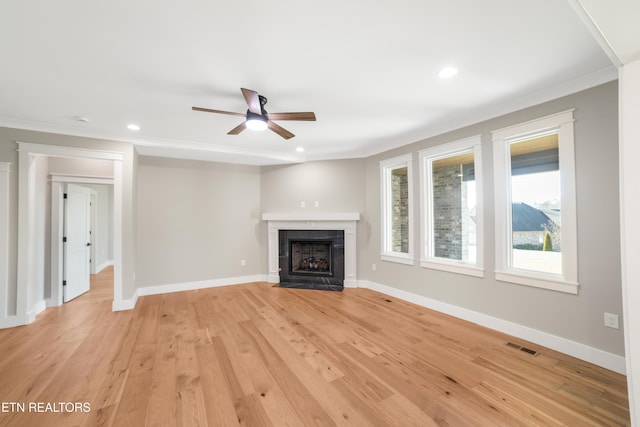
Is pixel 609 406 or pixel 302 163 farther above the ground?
pixel 302 163

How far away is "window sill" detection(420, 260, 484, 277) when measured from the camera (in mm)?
3199

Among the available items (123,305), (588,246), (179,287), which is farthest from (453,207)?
(123,305)

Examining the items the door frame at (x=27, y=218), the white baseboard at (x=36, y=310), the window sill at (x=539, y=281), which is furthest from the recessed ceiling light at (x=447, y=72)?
the white baseboard at (x=36, y=310)

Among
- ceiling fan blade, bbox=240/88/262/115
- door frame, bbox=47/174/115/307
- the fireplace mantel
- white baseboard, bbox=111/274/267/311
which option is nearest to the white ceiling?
ceiling fan blade, bbox=240/88/262/115

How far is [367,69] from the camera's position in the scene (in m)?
2.18

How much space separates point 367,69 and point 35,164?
4.58m

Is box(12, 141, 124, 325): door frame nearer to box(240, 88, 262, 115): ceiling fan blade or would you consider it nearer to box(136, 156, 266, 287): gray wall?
box(136, 156, 266, 287): gray wall

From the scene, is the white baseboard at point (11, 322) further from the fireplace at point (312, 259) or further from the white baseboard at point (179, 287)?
the fireplace at point (312, 259)

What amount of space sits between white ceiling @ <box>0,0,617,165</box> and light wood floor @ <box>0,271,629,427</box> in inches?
101

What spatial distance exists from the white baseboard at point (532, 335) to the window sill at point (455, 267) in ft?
1.55

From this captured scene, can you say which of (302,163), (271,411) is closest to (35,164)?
(302,163)

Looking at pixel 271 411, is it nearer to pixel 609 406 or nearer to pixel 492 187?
pixel 609 406

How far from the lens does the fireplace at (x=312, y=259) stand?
4934mm

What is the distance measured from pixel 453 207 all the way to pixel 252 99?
302 cm
